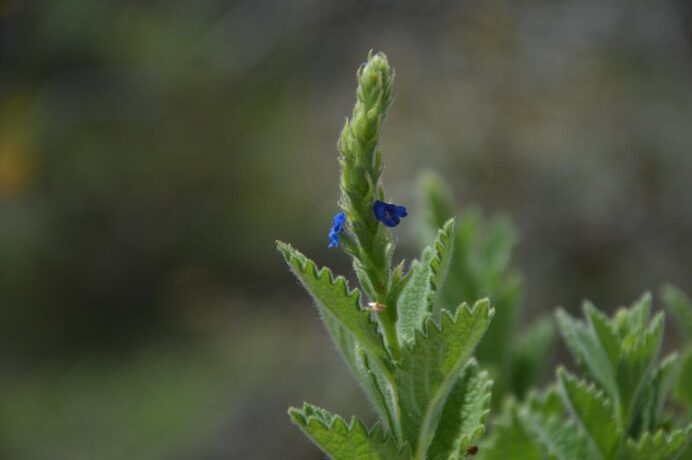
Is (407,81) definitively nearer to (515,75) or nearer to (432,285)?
(515,75)

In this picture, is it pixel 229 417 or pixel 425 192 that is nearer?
pixel 425 192

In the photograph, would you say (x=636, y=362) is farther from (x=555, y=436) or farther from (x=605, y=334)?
(x=555, y=436)

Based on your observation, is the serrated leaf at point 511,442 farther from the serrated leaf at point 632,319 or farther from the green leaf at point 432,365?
the serrated leaf at point 632,319

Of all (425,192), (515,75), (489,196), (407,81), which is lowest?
(425,192)

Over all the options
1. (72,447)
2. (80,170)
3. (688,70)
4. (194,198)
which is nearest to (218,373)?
(72,447)

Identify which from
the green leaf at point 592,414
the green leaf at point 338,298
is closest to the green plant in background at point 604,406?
the green leaf at point 592,414

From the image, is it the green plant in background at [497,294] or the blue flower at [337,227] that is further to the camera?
the green plant in background at [497,294]

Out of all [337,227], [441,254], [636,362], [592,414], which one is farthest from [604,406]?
[337,227]

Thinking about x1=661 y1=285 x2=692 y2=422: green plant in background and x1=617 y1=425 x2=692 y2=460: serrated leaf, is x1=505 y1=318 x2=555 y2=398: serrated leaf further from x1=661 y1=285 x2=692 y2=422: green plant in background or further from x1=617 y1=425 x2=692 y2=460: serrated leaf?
x1=617 y1=425 x2=692 y2=460: serrated leaf
